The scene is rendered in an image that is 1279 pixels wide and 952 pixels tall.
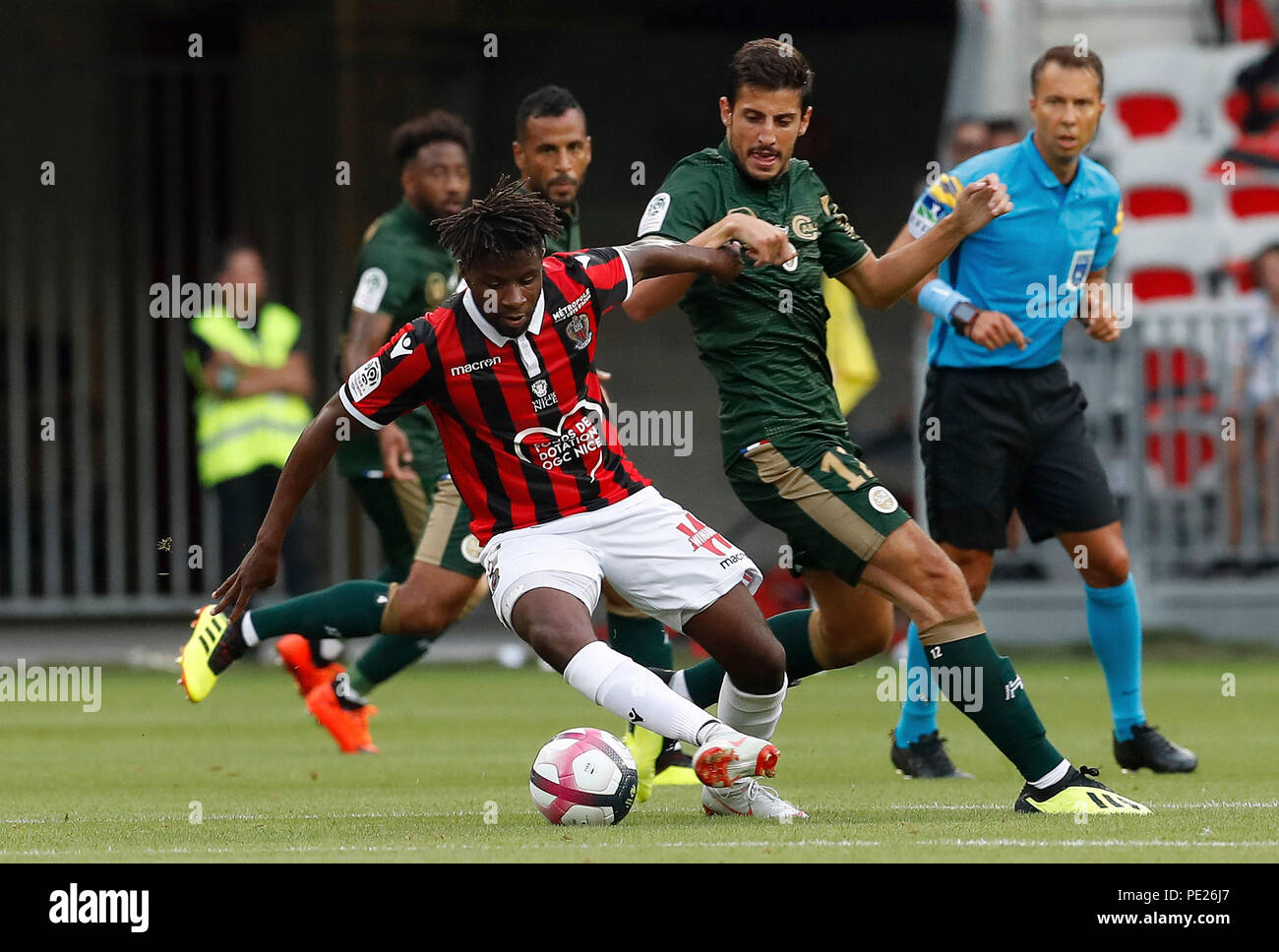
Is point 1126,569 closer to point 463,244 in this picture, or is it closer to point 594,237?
point 463,244

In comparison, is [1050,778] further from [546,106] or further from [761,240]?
[546,106]

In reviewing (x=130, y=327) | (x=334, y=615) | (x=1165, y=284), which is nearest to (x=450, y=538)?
(x=334, y=615)

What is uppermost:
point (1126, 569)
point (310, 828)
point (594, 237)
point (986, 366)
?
point (594, 237)

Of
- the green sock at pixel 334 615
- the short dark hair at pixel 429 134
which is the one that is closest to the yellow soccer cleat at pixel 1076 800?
the green sock at pixel 334 615

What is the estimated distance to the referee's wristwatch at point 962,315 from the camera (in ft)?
21.7

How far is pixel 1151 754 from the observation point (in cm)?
713

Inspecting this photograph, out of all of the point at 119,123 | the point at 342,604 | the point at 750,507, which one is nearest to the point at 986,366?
the point at 750,507

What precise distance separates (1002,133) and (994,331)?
532 cm

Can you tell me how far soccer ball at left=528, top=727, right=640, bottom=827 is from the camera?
5719mm

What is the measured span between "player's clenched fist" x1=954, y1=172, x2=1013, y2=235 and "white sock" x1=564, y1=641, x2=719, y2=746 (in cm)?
164

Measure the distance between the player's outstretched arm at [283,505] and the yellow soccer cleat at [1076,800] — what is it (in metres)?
2.11

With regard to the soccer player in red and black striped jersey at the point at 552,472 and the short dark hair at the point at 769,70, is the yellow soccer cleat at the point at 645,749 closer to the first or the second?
the soccer player in red and black striped jersey at the point at 552,472
